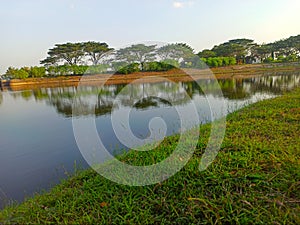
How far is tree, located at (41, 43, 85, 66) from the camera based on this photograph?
33438 millimetres

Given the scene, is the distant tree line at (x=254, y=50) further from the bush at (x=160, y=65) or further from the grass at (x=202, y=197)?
the grass at (x=202, y=197)

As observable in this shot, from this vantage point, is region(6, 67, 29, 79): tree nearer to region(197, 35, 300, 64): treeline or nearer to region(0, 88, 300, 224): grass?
region(197, 35, 300, 64): treeline

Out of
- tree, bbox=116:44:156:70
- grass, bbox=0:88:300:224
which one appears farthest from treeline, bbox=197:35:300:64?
grass, bbox=0:88:300:224

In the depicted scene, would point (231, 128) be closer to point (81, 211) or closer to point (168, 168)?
point (168, 168)

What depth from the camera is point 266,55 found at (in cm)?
4034

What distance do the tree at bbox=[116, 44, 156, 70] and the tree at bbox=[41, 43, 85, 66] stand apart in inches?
1305

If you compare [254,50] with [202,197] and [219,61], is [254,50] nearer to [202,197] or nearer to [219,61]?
[219,61]

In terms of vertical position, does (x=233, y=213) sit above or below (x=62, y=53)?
below

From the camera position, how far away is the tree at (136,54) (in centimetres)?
280

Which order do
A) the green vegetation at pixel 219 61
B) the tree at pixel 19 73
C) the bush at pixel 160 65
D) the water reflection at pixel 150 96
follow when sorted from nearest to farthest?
the bush at pixel 160 65 → the water reflection at pixel 150 96 → the green vegetation at pixel 219 61 → the tree at pixel 19 73

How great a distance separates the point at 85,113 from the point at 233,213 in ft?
23.9

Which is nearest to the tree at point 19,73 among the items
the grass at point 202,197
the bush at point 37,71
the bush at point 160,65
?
the bush at point 37,71

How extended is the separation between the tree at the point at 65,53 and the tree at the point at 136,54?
33151 mm

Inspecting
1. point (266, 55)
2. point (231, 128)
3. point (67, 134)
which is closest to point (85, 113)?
point (67, 134)
